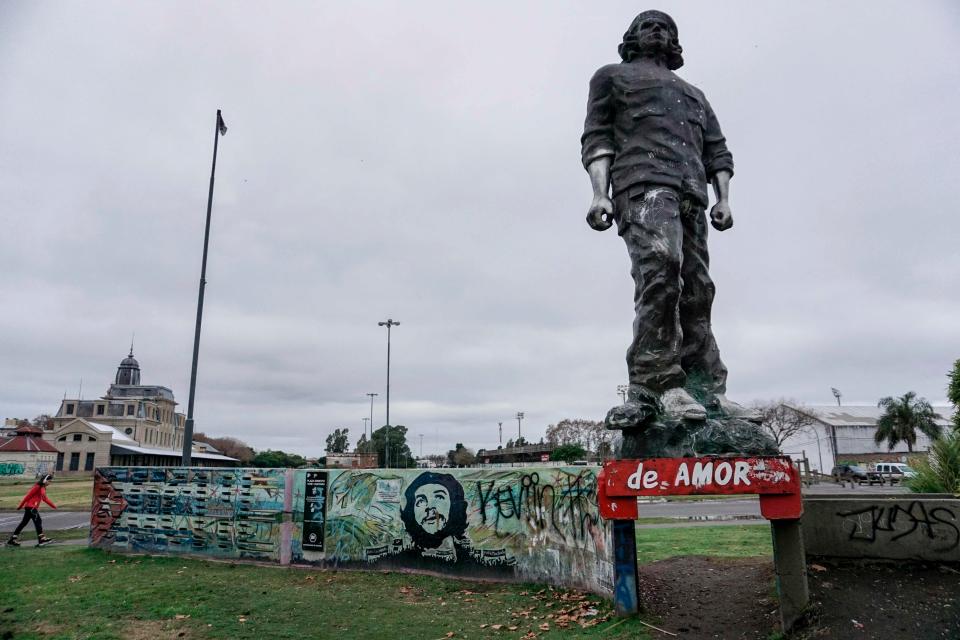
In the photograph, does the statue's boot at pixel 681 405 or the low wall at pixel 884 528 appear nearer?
the statue's boot at pixel 681 405

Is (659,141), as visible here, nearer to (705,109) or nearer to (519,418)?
(705,109)

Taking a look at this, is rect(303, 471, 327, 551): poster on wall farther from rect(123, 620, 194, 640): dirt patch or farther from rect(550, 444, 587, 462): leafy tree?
rect(550, 444, 587, 462): leafy tree

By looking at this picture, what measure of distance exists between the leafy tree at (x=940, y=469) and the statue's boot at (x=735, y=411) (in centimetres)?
497

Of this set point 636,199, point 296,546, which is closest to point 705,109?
point 636,199

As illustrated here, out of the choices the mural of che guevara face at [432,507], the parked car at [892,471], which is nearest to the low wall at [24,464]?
the mural of che guevara face at [432,507]

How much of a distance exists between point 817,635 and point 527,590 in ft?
15.2

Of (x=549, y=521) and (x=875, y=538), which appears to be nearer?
(x=875, y=538)

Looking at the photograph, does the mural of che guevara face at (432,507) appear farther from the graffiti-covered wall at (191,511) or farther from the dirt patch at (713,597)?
the dirt patch at (713,597)

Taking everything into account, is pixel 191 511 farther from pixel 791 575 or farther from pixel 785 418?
pixel 785 418

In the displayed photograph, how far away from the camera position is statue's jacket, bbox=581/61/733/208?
554 cm

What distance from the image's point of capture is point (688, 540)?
1174 cm

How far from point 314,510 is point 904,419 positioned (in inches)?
2310

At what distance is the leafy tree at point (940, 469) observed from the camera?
8.38 m

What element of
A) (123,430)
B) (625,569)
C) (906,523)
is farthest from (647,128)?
(123,430)
